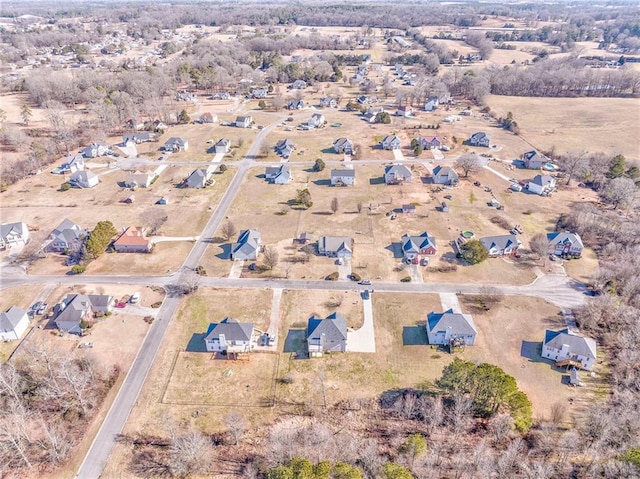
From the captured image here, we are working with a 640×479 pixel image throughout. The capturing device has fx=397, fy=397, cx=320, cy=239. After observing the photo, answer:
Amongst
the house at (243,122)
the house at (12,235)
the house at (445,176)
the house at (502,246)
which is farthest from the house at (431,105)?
the house at (12,235)

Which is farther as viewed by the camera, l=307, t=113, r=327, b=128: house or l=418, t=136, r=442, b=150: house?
l=307, t=113, r=327, b=128: house

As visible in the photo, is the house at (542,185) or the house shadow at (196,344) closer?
the house shadow at (196,344)

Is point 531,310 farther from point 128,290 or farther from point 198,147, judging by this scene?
point 198,147

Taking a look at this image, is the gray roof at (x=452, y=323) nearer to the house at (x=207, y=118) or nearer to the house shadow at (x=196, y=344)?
the house shadow at (x=196, y=344)

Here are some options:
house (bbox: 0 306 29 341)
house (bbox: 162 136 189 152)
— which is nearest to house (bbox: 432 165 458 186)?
house (bbox: 162 136 189 152)

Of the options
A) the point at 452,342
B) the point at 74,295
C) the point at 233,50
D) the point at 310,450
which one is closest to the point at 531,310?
the point at 452,342

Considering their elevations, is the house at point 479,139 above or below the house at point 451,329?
above

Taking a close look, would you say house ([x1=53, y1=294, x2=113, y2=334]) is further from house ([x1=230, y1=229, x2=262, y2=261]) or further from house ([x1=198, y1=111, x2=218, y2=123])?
house ([x1=198, y1=111, x2=218, y2=123])
